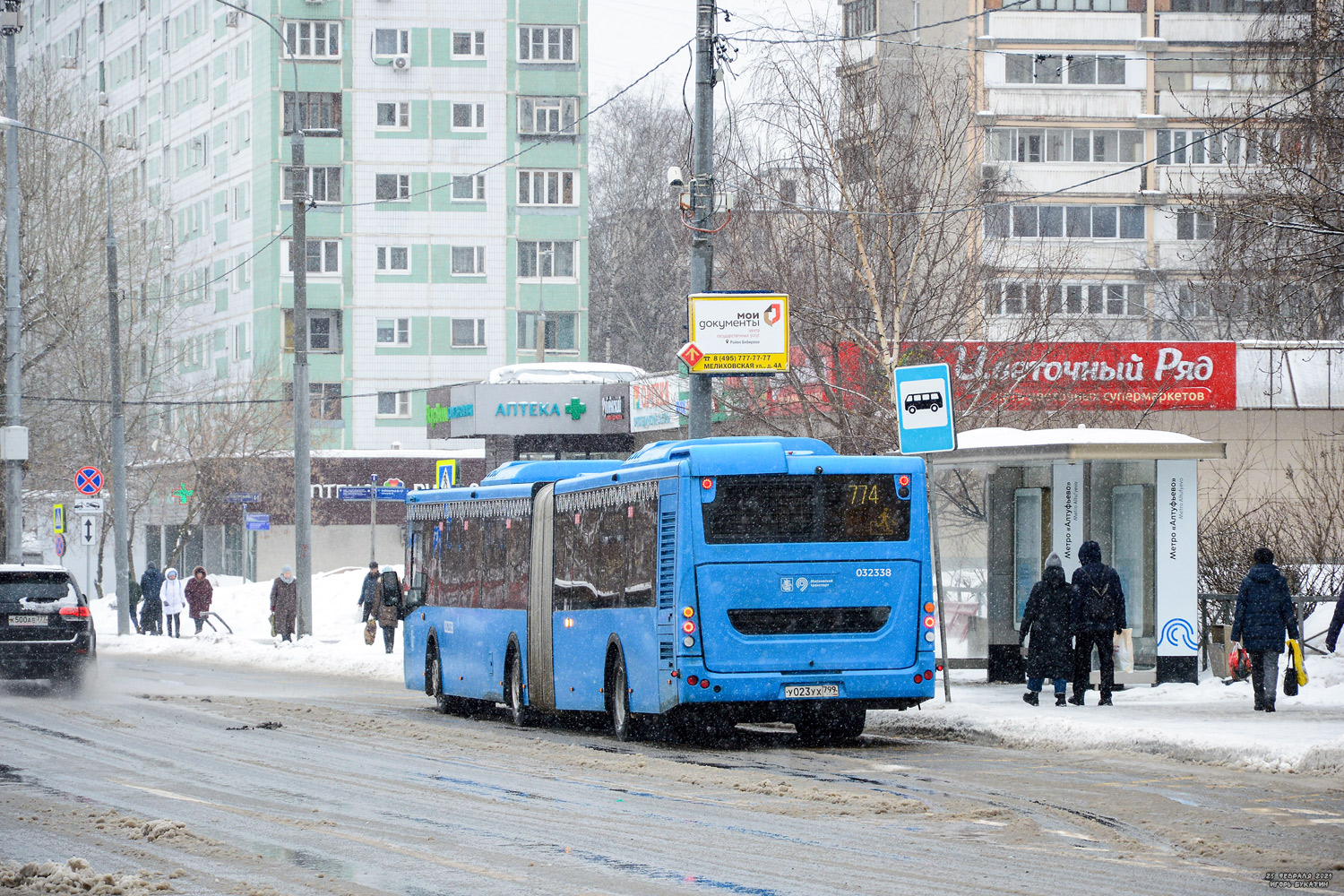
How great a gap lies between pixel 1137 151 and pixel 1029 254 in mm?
40905

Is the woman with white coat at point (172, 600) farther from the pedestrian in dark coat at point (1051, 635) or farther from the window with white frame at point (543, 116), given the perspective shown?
the window with white frame at point (543, 116)

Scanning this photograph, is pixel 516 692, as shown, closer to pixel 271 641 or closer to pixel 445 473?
pixel 445 473

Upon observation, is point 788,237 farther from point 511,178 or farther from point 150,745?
point 511,178

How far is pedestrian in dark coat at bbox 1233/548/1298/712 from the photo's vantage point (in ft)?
58.6

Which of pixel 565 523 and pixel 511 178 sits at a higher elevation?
pixel 511 178

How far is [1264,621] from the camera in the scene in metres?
17.9

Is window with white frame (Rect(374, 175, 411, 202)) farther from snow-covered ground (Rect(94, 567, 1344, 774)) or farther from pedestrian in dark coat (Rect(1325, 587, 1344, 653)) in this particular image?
pedestrian in dark coat (Rect(1325, 587, 1344, 653))

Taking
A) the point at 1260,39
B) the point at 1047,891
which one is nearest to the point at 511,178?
the point at 1260,39

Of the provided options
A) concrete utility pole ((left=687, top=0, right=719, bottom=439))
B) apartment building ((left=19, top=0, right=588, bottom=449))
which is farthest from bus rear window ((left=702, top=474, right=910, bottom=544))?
apartment building ((left=19, top=0, right=588, bottom=449))

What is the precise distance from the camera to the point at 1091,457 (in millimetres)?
20266

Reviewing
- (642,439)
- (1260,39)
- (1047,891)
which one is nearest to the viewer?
(1047,891)

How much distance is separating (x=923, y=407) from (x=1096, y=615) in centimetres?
266

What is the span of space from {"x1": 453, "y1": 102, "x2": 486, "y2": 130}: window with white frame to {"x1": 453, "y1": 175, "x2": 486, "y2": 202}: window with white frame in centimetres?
191

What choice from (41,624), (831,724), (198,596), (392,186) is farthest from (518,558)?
(392,186)
